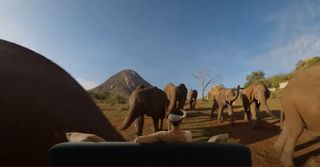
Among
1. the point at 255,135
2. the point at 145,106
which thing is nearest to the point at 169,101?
the point at 145,106

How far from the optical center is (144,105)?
13.6m

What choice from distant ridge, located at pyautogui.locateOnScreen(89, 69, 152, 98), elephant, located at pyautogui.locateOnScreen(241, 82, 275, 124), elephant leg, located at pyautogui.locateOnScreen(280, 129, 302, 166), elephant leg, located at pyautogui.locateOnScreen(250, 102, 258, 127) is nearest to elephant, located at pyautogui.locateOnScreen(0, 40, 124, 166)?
elephant leg, located at pyautogui.locateOnScreen(280, 129, 302, 166)

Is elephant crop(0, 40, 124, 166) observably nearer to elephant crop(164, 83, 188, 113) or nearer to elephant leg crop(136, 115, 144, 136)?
elephant leg crop(136, 115, 144, 136)

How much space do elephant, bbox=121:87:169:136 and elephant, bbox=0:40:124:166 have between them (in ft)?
16.4

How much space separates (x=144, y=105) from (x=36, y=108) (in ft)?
25.1

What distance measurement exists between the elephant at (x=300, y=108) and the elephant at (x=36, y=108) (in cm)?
513

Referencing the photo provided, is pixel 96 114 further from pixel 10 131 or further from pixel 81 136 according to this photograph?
pixel 81 136

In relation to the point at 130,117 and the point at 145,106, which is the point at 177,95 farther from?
the point at 130,117

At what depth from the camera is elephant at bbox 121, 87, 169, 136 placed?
42.6 feet

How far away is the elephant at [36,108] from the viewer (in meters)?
5.69

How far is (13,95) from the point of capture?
239 inches

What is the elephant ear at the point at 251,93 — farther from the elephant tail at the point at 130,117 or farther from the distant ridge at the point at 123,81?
the distant ridge at the point at 123,81

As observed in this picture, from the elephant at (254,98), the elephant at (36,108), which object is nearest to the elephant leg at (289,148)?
the elephant at (36,108)

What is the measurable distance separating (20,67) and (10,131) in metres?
1.66
